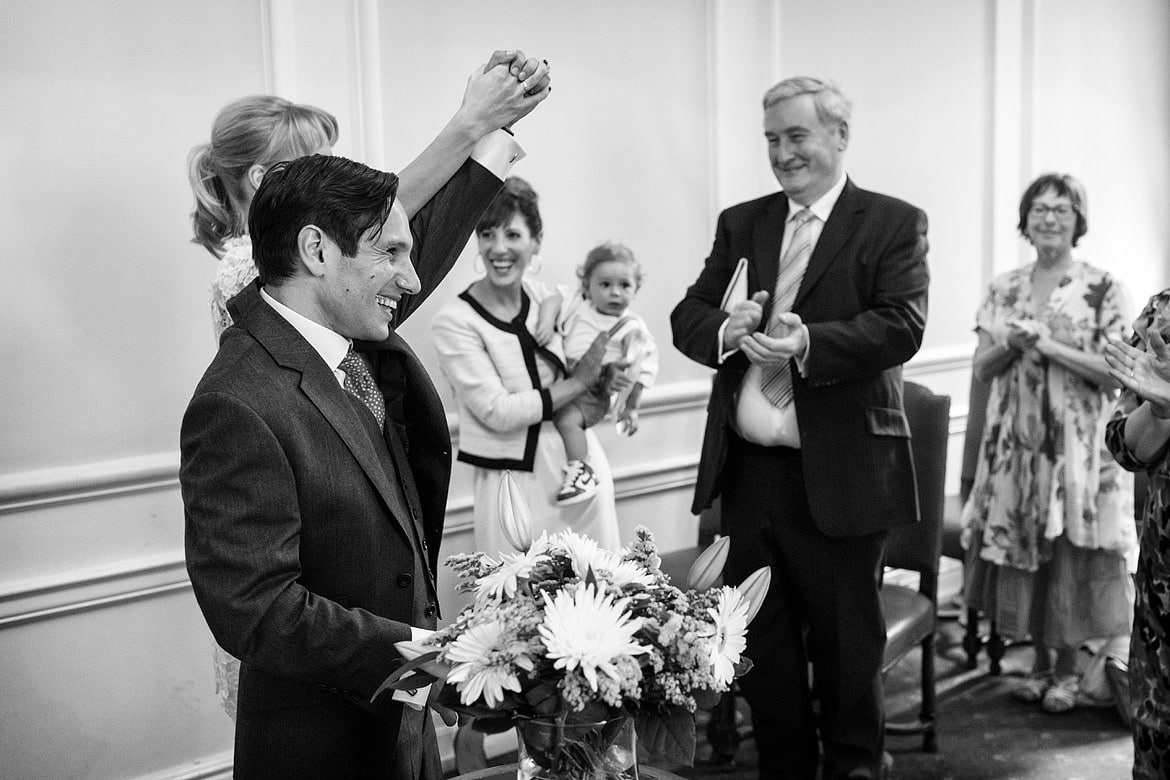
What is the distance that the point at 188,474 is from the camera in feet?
5.05

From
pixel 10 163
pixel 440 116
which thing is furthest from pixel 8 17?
pixel 440 116

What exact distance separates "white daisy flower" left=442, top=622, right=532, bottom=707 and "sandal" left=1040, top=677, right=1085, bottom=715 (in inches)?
124

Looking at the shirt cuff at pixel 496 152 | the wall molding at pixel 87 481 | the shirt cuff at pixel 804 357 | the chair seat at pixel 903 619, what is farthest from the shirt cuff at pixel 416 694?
the chair seat at pixel 903 619

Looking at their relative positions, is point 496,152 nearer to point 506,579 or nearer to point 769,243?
point 506,579

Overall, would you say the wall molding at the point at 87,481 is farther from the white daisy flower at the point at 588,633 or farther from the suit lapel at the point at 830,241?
the white daisy flower at the point at 588,633

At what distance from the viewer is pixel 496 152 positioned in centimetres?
201

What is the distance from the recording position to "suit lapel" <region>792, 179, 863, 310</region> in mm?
3051


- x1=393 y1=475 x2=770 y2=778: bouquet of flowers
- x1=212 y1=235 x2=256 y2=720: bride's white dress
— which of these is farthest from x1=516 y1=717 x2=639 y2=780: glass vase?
x1=212 y1=235 x2=256 y2=720: bride's white dress

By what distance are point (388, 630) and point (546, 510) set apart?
1696 millimetres

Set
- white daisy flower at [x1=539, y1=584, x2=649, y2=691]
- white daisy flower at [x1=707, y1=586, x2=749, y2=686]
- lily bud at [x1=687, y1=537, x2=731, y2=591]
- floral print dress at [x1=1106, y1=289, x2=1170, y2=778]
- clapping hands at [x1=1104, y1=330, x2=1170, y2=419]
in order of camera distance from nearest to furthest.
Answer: white daisy flower at [x1=539, y1=584, x2=649, y2=691] → white daisy flower at [x1=707, y1=586, x2=749, y2=686] → lily bud at [x1=687, y1=537, x2=731, y2=591] → clapping hands at [x1=1104, y1=330, x2=1170, y2=419] → floral print dress at [x1=1106, y1=289, x2=1170, y2=778]

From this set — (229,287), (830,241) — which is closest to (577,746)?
(229,287)

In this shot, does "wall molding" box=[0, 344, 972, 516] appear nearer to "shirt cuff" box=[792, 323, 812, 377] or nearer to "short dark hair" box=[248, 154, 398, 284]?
"short dark hair" box=[248, 154, 398, 284]

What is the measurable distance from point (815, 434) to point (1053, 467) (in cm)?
139

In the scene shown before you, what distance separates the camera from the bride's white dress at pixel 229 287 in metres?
2.14
